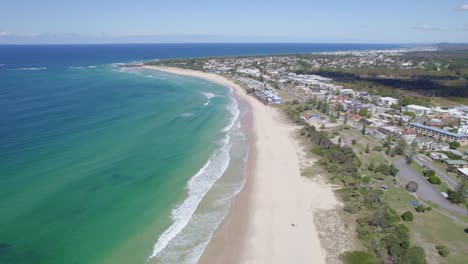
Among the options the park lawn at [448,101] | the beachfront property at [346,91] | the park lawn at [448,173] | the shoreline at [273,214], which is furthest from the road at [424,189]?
the park lawn at [448,101]

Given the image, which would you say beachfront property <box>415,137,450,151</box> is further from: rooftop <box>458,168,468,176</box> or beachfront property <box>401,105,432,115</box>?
beachfront property <box>401,105,432,115</box>

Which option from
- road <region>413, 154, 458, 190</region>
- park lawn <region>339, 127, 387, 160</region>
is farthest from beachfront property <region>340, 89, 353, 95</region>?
road <region>413, 154, 458, 190</region>

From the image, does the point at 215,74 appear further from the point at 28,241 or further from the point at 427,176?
the point at 28,241

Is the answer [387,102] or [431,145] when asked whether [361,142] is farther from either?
[387,102]

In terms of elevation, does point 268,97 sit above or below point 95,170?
above

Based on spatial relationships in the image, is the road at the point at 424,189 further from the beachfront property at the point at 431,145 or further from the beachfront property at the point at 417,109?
the beachfront property at the point at 417,109

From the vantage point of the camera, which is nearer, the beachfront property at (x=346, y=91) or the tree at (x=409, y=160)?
the tree at (x=409, y=160)

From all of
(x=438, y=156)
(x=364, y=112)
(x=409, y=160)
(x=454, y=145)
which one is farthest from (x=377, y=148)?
(x=364, y=112)
